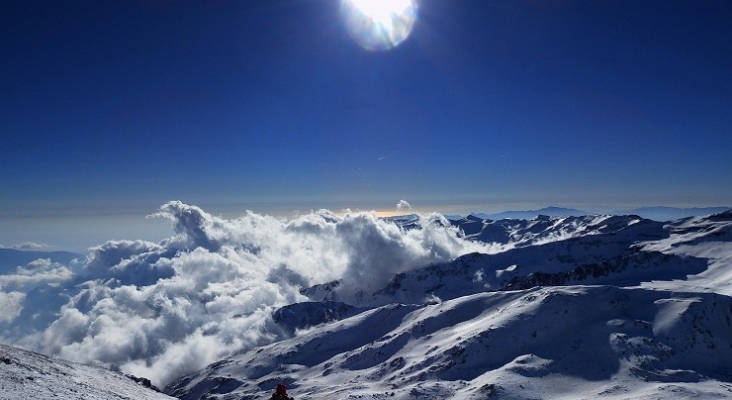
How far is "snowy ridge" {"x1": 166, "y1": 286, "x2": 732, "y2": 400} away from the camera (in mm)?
99125

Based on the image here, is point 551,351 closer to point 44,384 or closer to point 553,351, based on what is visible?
point 553,351

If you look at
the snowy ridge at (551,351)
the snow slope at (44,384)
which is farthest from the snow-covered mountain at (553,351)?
the snow slope at (44,384)

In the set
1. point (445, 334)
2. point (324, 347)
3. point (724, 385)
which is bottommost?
point (324, 347)

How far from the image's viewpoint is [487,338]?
12800 cm

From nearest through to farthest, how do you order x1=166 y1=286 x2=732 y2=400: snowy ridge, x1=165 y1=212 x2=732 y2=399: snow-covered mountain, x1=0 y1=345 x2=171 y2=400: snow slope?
x1=0 y1=345 x2=171 y2=400: snow slope < x1=165 y1=212 x2=732 y2=399: snow-covered mountain < x1=166 y1=286 x2=732 y2=400: snowy ridge

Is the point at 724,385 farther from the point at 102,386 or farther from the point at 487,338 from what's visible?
the point at 102,386

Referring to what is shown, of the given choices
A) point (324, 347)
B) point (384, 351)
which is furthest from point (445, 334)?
point (324, 347)

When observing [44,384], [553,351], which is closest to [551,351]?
[553,351]

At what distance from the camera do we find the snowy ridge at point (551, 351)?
99125 millimetres

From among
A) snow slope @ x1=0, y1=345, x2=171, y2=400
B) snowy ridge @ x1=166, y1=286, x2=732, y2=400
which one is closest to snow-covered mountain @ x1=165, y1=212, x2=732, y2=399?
snowy ridge @ x1=166, y1=286, x2=732, y2=400

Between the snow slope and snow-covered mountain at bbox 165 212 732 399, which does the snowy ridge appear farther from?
the snow slope

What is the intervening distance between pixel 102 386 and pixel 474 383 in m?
86.4

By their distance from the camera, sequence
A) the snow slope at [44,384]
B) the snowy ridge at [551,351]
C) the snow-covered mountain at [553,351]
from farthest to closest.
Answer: the snowy ridge at [551,351] → the snow-covered mountain at [553,351] → the snow slope at [44,384]

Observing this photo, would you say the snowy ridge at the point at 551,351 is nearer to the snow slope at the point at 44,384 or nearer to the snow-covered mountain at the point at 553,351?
the snow-covered mountain at the point at 553,351
